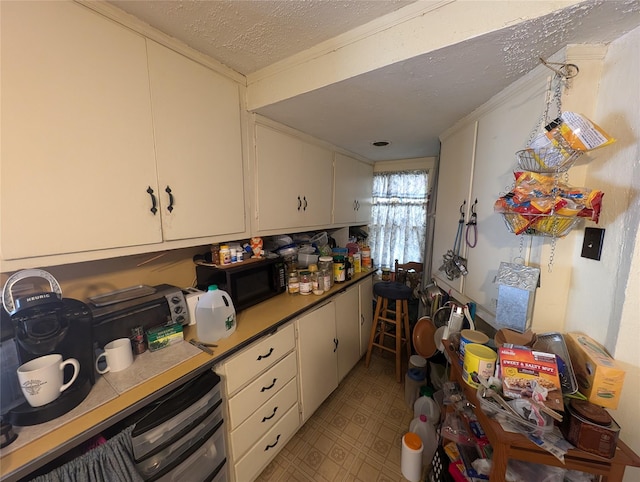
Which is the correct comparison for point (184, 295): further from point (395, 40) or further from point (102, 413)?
point (395, 40)

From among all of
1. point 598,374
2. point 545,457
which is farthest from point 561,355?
point 545,457

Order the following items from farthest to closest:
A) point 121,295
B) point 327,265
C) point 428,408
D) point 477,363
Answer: point 327,265, point 428,408, point 121,295, point 477,363

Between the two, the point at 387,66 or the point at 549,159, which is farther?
the point at 387,66

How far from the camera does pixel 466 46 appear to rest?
0.83 metres

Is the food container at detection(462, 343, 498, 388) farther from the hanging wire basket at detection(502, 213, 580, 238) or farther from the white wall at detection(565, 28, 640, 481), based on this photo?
the hanging wire basket at detection(502, 213, 580, 238)

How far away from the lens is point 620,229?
29.4 inches

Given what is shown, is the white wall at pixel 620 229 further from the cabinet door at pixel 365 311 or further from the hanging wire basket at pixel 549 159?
the cabinet door at pixel 365 311

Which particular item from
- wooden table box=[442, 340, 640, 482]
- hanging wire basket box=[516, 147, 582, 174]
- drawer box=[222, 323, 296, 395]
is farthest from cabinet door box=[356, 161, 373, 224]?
wooden table box=[442, 340, 640, 482]

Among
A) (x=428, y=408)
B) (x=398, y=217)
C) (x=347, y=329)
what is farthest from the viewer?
(x=398, y=217)

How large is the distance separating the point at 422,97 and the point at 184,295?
1.62 meters

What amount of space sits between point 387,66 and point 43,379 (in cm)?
158

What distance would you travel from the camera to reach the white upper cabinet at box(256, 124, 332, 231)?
1.55 m

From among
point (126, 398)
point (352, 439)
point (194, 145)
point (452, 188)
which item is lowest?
point (352, 439)

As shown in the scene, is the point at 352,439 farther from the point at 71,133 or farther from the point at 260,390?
the point at 71,133
